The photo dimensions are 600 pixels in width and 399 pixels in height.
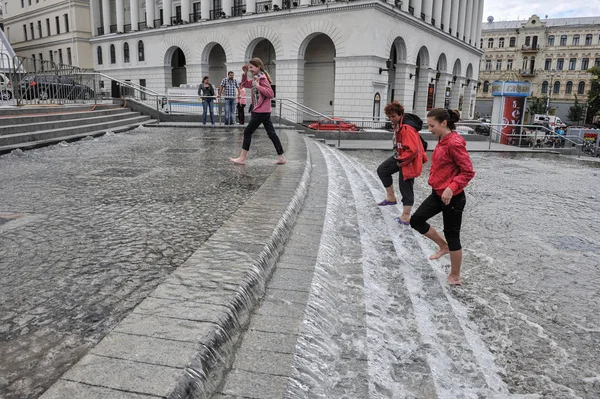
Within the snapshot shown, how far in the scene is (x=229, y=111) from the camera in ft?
56.5

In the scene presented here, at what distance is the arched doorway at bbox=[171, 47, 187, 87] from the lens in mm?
41594

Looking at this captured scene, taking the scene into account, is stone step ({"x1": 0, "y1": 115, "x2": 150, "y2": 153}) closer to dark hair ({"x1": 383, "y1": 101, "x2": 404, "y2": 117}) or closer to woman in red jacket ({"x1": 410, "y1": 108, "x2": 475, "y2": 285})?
dark hair ({"x1": 383, "y1": 101, "x2": 404, "y2": 117})

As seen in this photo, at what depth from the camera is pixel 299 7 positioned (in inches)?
A: 1155

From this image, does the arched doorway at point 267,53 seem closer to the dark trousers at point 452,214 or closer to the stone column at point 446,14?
the stone column at point 446,14

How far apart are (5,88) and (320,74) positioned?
23.8 metres

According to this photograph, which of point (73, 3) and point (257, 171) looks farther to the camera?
point (73, 3)

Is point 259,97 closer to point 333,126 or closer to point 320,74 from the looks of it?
point 333,126

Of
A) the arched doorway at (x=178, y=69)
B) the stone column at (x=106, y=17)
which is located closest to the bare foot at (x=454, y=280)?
the arched doorway at (x=178, y=69)

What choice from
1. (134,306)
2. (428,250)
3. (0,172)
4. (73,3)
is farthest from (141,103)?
(73,3)

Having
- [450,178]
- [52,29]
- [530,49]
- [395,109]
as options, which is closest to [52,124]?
[395,109]

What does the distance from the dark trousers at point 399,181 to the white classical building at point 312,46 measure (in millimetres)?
22331

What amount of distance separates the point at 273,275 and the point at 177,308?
1.07 m

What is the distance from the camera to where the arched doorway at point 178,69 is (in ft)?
136

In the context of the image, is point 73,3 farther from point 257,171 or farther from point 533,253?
point 533,253
